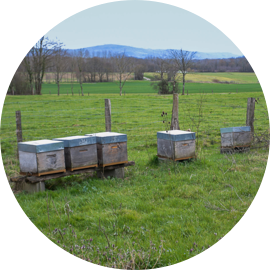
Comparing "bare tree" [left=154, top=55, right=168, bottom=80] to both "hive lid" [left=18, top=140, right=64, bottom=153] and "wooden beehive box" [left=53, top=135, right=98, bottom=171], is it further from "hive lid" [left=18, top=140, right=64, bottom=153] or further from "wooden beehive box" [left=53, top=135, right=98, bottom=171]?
"hive lid" [left=18, top=140, right=64, bottom=153]

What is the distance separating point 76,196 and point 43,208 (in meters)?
0.77

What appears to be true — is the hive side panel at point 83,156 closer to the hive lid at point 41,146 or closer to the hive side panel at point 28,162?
the hive lid at point 41,146

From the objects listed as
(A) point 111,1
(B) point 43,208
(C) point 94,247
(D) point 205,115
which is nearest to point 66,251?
(C) point 94,247

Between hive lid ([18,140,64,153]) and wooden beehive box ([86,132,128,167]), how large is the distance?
3.20 feet

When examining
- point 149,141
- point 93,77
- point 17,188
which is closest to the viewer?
point 17,188

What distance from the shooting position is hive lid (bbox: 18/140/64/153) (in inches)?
233

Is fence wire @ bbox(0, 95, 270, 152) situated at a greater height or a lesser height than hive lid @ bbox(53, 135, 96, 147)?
lesser

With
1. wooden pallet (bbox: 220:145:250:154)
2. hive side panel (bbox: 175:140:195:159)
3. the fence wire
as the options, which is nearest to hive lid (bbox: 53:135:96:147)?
hive side panel (bbox: 175:140:195:159)

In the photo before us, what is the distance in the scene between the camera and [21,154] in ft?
20.3

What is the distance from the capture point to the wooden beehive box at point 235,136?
367 inches

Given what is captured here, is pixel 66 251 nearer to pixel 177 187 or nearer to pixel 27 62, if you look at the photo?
pixel 177 187

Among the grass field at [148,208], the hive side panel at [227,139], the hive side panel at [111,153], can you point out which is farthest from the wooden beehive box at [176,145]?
the hive side panel at [227,139]

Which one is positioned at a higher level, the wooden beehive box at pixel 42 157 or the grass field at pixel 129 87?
the grass field at pixel 129 87

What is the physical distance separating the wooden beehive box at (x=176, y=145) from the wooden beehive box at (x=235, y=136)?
6.29 feet
